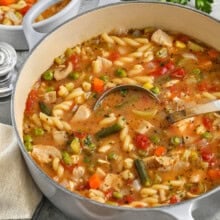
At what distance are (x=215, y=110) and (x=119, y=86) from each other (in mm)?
614

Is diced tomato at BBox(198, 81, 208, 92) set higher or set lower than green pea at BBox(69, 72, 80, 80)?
higher

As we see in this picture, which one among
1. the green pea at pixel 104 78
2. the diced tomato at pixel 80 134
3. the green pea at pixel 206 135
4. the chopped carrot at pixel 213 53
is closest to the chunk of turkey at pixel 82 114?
the diced tomato at pixel 80 134

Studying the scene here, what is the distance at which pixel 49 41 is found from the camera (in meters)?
4.20

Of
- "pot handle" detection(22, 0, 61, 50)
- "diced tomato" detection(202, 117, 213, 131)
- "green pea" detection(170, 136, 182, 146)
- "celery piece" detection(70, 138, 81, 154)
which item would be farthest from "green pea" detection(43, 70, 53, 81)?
"diced tomato" detection(202, 117, 213, 131)

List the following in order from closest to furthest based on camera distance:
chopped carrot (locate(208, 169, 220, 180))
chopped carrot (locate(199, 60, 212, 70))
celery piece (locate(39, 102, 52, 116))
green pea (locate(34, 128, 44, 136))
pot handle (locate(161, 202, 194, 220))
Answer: pot handle (locate(161, 202, 194, 220)) → chopped carrot (locate(208, 169, 220, 180)) → green pea (locate(34, 128, 44, 136)) → celery piece (locate(39, 102, 52, 116)) → chopped carrot (locate(199, 60, 212, 70))

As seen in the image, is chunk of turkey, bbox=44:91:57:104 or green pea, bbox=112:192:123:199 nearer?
green pea, bbox=112:192:123:199

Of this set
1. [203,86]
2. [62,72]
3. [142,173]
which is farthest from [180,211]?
[62,72]

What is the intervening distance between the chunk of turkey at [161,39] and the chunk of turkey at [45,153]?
42.1 inches

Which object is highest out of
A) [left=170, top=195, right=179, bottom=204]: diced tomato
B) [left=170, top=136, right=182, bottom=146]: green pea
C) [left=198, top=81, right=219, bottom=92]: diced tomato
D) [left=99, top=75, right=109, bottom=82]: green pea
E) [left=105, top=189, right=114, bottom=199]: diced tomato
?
[left=198, top=81, right=219, bottom=92]: diced tomato

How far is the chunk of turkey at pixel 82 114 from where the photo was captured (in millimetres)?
4036

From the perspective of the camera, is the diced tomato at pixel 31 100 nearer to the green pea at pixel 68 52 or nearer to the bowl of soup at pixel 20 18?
the green pea at pixel 68 52

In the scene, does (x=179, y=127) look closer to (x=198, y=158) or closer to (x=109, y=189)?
(x=198, y=158)

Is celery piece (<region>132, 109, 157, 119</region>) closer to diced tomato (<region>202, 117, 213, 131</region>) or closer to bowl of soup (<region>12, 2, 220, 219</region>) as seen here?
bowl of soup (<region>12, 2, 220, 219</region>)

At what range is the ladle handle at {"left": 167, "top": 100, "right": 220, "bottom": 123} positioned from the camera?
3945 millimetres
